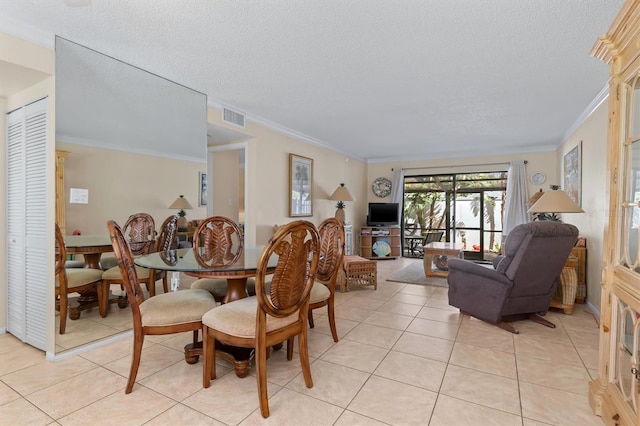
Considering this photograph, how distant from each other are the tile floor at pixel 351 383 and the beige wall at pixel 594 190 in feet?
2.79

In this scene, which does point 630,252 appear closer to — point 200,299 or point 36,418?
point 200,299

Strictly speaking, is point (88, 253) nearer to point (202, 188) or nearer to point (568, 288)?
point (202, 188)

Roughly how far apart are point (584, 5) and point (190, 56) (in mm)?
2697

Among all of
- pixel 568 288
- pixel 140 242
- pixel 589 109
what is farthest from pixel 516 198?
pixel 140 242

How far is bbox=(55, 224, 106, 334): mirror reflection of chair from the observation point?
2.42 metres

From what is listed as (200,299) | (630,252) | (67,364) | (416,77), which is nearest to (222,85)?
(416,77)

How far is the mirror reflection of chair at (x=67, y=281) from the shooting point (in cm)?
242

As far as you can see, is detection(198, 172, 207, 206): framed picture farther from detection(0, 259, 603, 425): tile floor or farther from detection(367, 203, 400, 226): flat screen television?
detection(367, 203, 400, 226): flat screen television

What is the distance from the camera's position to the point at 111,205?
278 centimetres

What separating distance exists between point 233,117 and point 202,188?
98 cm

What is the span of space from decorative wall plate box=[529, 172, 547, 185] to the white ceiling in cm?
216

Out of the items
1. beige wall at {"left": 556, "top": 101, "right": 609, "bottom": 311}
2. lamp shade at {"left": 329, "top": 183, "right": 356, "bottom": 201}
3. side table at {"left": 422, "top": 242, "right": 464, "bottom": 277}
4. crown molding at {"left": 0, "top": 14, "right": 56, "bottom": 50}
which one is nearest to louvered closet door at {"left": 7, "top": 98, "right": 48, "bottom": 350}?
crown molding at {"left": 0, "top": 14, "right": 56, "bottom": 50}

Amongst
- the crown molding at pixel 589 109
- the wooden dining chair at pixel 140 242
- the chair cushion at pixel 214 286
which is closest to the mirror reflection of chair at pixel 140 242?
Answer: the wooden dining chair at pixel 140 242

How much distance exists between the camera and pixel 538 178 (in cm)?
625
